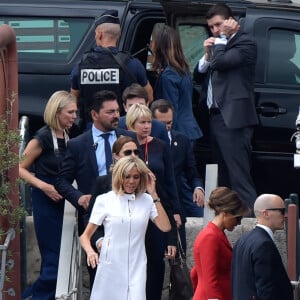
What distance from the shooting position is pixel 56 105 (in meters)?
12.4

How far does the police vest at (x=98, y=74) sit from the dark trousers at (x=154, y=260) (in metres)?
1.70

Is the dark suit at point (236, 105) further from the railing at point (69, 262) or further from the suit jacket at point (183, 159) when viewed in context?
the railing at point (69, 262)

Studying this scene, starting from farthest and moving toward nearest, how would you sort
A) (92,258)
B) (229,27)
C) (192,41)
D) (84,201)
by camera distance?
1. (192,41)
2. (229,27)
3. (84,201)
4. (92,258)

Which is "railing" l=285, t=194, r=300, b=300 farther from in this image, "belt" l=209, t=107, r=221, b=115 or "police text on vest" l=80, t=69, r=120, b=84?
"police text on vest" l=80, t=69, r=120, b=84

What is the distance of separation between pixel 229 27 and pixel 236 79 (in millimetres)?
443

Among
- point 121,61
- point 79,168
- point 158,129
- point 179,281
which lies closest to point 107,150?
point 79,168

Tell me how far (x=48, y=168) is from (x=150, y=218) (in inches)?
55.5

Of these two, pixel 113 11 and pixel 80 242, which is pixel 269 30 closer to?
pixel 113 11

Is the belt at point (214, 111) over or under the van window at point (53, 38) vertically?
under

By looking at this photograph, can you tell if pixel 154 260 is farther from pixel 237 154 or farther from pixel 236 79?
pixel 236 79

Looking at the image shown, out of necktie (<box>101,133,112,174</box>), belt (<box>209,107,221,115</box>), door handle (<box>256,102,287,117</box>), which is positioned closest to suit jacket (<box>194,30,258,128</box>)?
belt (<box>209,107,221,115</box>)

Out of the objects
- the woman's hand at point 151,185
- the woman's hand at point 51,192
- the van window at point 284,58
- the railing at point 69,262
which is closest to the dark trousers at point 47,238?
the woman's hand at point 51,192

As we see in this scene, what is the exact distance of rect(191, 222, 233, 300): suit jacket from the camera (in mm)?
10930

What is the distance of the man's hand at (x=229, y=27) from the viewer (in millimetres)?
13195
